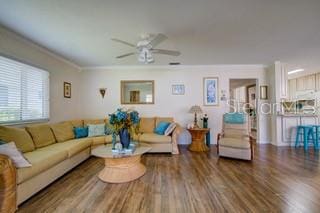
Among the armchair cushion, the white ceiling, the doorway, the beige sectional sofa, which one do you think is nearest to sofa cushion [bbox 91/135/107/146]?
the beige sectional sofa

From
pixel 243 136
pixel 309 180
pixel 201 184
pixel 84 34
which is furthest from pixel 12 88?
pixel 309 180

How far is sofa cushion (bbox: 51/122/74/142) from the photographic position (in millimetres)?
3640

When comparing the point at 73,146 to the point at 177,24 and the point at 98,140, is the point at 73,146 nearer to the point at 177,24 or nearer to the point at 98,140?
the point at 98,140

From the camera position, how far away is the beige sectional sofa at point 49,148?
217 centimetres

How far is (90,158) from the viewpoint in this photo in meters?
4.01

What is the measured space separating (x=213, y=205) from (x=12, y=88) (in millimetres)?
3806

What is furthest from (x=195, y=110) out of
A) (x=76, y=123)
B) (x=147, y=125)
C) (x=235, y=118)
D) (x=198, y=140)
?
(x=76, y=123)

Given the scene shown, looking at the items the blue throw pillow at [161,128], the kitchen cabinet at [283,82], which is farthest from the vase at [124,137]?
the kitchen cabinet at [283,82]

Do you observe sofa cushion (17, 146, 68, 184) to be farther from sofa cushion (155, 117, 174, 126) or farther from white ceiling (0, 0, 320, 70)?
sofa cushion (155, 117, 174, 126)

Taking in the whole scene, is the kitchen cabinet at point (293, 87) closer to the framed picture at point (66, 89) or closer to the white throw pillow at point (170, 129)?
the white throw pillow at point (170, 129)

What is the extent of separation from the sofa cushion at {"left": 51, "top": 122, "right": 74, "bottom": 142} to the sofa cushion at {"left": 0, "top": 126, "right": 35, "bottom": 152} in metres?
0.74

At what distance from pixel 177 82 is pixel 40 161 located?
408cm

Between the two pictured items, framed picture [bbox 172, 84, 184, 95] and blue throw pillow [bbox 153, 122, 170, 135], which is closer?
blue throw pillow [bbox 153, 122, 170, 135]

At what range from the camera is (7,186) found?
1785 mm
